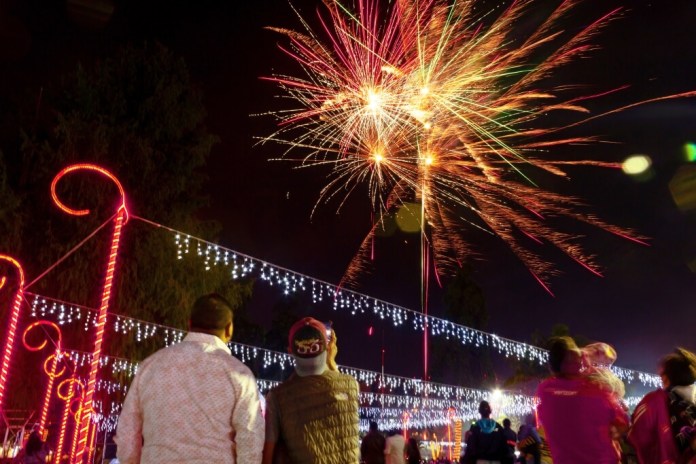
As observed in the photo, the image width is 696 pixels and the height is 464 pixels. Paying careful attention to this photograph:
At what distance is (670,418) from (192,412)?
3.21m

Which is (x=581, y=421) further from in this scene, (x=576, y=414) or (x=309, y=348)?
(x=309, y=348)

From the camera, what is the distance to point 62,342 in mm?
19266

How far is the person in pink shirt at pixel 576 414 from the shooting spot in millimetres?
4391

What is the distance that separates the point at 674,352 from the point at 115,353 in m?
Answer: 18.2

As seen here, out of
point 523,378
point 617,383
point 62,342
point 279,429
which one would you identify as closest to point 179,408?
point 279,429

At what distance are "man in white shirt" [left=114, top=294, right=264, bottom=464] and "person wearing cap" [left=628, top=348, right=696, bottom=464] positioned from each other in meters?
2.84

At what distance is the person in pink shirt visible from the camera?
439cm

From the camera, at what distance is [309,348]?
3.62m

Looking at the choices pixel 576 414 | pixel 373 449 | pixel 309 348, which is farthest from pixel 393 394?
pixel 309 348

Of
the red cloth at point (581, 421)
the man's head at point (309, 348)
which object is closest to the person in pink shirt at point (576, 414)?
the red cloth at point (581, 421)

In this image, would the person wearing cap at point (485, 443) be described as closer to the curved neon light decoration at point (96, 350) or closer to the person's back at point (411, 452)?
the person's back at point (411, 452)

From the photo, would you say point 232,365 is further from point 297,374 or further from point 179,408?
point 297,374

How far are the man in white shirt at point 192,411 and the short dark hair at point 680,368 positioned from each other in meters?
3.06

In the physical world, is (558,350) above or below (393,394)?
below
